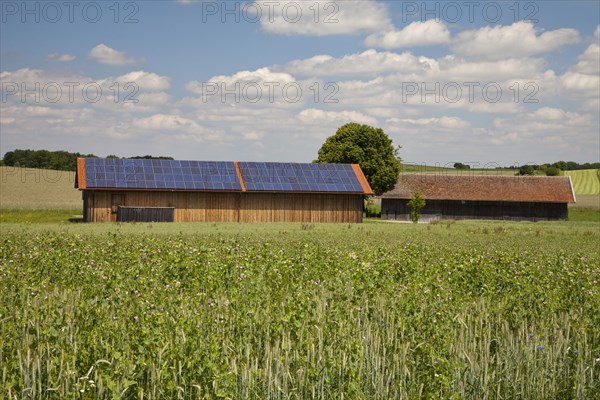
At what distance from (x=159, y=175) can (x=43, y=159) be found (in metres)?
73.2

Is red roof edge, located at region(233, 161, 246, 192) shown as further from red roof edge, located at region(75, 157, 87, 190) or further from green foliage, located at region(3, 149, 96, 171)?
green foliage, located at region(3, 149, 96, 171)

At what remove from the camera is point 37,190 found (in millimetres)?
76812

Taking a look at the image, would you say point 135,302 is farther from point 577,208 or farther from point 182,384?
point 577,208

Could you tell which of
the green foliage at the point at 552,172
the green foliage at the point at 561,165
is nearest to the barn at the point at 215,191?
the green foliage at the point at 552,172

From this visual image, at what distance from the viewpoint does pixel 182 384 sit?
6895mm

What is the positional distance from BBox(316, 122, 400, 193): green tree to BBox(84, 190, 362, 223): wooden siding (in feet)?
52.3

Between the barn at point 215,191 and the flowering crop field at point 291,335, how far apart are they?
31.0 metres

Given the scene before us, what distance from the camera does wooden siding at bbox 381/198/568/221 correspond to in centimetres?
6525

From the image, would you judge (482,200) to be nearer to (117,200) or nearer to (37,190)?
(117,200)

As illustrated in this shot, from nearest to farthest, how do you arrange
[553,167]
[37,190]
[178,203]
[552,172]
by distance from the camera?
[178,203] < [37,190] < [552,172] < [553,167]

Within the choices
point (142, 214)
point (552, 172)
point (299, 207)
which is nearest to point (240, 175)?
point (299, 207)

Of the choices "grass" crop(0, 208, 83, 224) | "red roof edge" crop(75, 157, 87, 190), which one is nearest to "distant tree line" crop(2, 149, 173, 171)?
"grass" crop(0, 208, 83, 224)

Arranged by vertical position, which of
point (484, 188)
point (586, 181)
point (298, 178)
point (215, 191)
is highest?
point (586, 181)

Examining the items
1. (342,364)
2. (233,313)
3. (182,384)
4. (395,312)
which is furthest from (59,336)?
(395,312)
